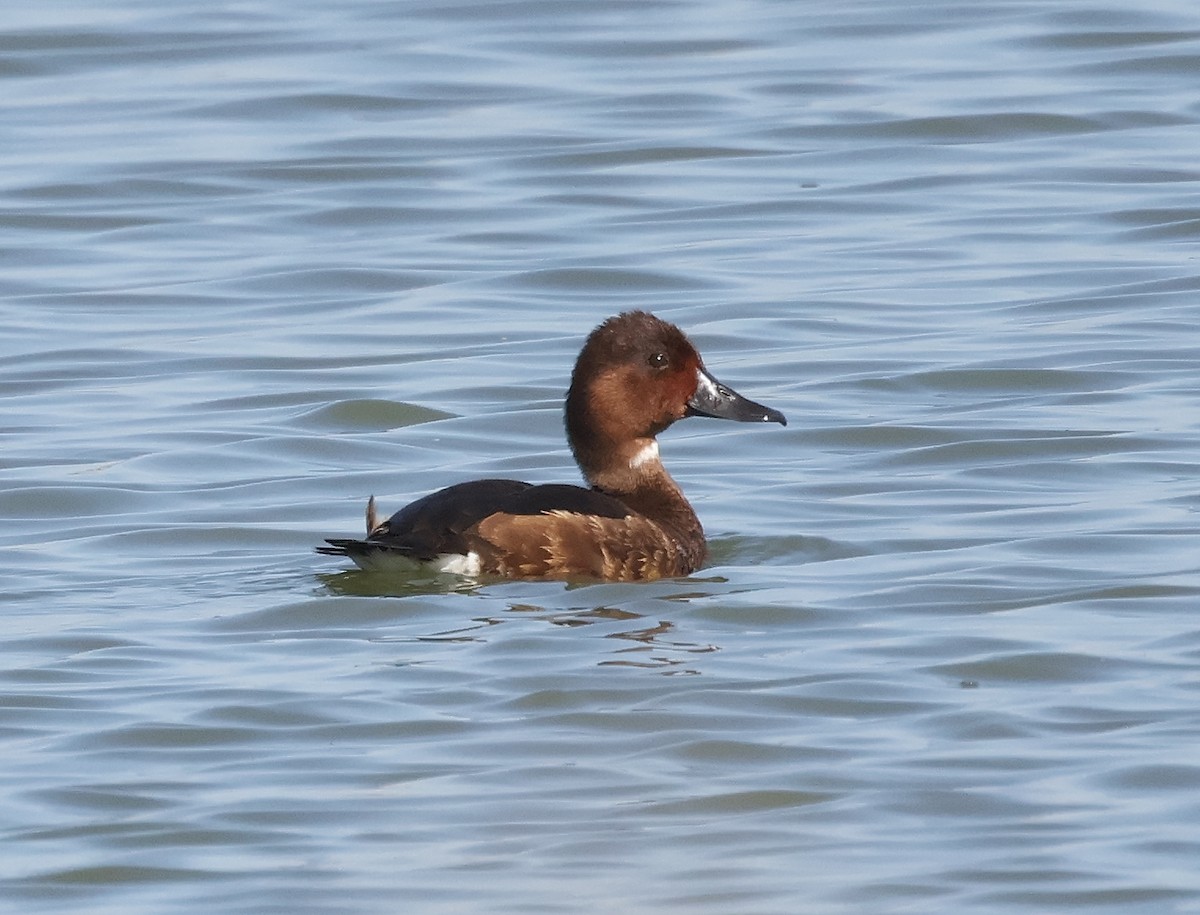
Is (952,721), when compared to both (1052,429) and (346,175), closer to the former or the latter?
(1052,429)

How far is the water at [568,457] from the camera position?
632 cm

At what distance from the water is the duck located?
15 centimetres

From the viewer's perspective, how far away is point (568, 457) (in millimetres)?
10969

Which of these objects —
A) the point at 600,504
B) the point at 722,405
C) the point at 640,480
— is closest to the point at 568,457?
the point at 722,405

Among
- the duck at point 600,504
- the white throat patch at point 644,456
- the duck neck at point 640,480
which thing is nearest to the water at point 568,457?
the duck at point 600,504

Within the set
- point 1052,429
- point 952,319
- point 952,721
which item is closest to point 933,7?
point 952,319

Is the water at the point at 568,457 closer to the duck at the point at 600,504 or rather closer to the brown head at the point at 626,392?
the duck at the point at 600,504

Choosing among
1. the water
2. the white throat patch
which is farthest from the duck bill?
Result: the water

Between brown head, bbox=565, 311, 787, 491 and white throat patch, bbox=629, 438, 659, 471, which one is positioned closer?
brown head, bbox=565, 311, 787, 491

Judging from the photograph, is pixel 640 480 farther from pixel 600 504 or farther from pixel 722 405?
pixel 600 504

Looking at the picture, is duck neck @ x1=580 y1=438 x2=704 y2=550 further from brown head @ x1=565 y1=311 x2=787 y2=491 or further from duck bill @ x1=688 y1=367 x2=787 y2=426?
duck bill @ x1=688 y1=367 x2=787 y2=426

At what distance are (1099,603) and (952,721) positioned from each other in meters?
1.45

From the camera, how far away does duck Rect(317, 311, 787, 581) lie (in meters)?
8.60

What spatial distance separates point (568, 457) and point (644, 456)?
130 centimetres
